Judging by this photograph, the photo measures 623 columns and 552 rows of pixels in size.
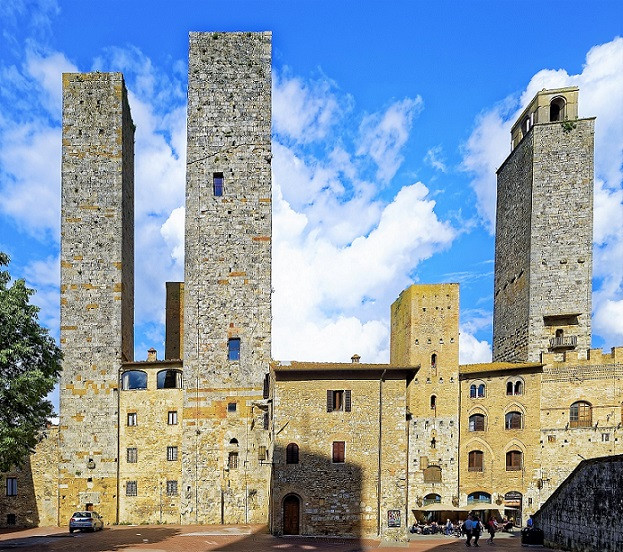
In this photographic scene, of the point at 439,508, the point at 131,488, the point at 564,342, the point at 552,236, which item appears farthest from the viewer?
the point at 552,236

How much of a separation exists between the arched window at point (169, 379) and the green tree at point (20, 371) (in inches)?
475

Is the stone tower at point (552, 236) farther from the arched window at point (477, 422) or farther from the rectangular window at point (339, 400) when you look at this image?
the rectangular window at point (339, 400)

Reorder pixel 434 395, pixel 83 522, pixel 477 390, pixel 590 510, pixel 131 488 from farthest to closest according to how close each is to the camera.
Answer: pixel 477 390, pixel 434 395, pixel 131 488, pixel 83 522, pixel 590 510

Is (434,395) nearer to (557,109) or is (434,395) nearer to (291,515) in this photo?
(291,515)

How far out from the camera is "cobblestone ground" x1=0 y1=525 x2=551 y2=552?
24.6 metres

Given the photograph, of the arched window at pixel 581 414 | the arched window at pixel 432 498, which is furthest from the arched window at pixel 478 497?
the arched window at pixel 581 414

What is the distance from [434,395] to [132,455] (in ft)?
64.4

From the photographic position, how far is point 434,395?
39031 mm

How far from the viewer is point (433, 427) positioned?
3888 centimetres

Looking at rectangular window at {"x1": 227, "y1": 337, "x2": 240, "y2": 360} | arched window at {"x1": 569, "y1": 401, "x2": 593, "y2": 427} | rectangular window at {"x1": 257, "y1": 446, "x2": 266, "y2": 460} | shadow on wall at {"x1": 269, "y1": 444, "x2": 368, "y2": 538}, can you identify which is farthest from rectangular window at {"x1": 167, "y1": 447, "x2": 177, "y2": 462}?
Result: arched window at {"x1": 569, "y1": 401, "x2": 593, "y2": 427}

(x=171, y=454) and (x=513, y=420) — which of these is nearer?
(x=171, y=454)

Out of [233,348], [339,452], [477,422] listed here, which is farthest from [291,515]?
[477,422]

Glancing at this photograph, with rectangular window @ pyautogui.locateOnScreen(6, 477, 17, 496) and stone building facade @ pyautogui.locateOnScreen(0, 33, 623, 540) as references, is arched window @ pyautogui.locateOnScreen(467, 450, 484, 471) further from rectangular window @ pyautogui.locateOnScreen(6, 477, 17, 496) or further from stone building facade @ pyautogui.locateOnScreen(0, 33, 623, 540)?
rectangular window @ pyautogui.locateOnScreen(6, 477, 17, 496)

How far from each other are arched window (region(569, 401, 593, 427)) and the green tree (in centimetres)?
3098
